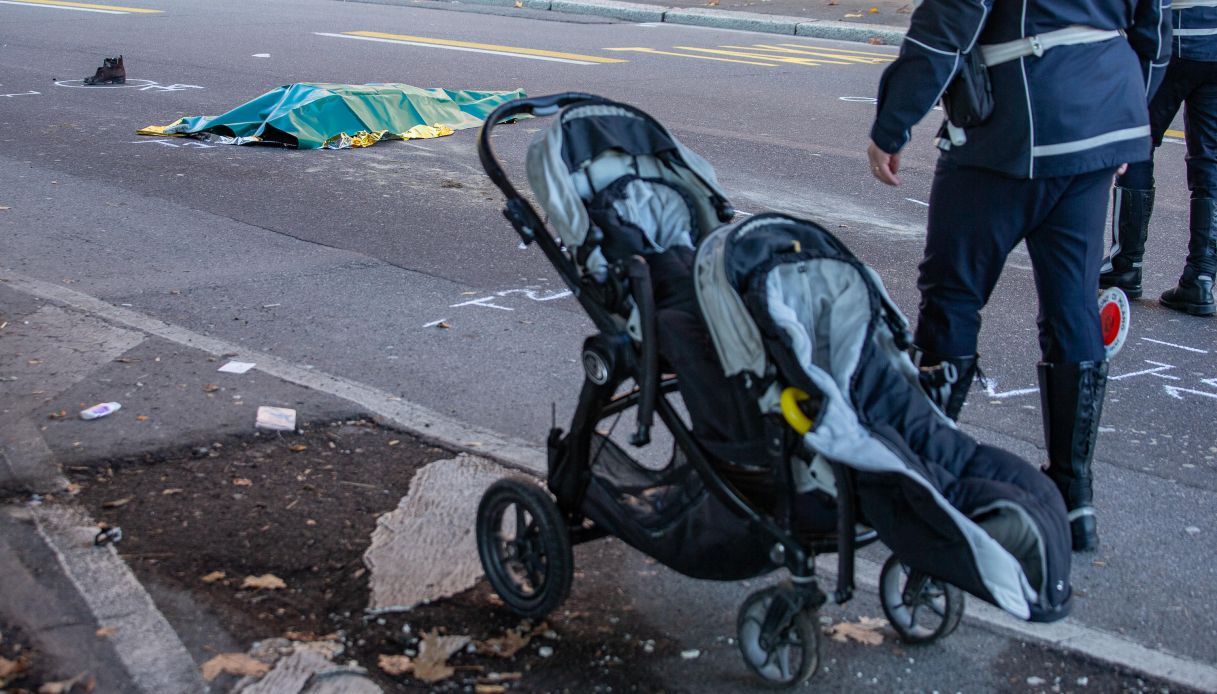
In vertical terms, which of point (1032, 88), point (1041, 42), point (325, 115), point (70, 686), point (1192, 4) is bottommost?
point (70, 686)

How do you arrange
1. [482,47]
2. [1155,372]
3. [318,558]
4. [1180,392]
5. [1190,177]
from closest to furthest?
[318,558]
[1180,392]
[1155,372]
[1190,177]
[482,47]

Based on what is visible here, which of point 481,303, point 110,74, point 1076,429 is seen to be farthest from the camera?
point 110,74

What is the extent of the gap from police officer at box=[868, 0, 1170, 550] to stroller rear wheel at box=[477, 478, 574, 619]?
44.4 inches

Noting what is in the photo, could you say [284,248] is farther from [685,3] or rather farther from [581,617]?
[685,3]

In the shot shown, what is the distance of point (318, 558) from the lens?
12.1 ft

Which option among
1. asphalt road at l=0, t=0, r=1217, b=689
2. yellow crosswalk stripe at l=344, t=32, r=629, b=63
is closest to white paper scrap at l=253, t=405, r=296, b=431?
asphalt road at l=0, t=0, r=1217, b=689

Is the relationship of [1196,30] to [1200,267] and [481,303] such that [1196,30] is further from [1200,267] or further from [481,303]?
[481,303]

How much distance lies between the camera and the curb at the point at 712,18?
18.1 meters

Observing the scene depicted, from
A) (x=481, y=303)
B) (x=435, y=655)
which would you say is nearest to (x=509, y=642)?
(x=435, y=655)

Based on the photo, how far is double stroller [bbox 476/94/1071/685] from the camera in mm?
2656

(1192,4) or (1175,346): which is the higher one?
(1192,4)

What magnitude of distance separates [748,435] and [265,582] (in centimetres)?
149

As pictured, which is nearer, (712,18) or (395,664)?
(395,664)

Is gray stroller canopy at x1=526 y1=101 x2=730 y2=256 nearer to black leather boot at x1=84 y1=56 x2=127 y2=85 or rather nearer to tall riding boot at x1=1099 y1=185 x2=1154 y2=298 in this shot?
tall riding boot at x1=1099 y1=185 x2=1154 y2=298
